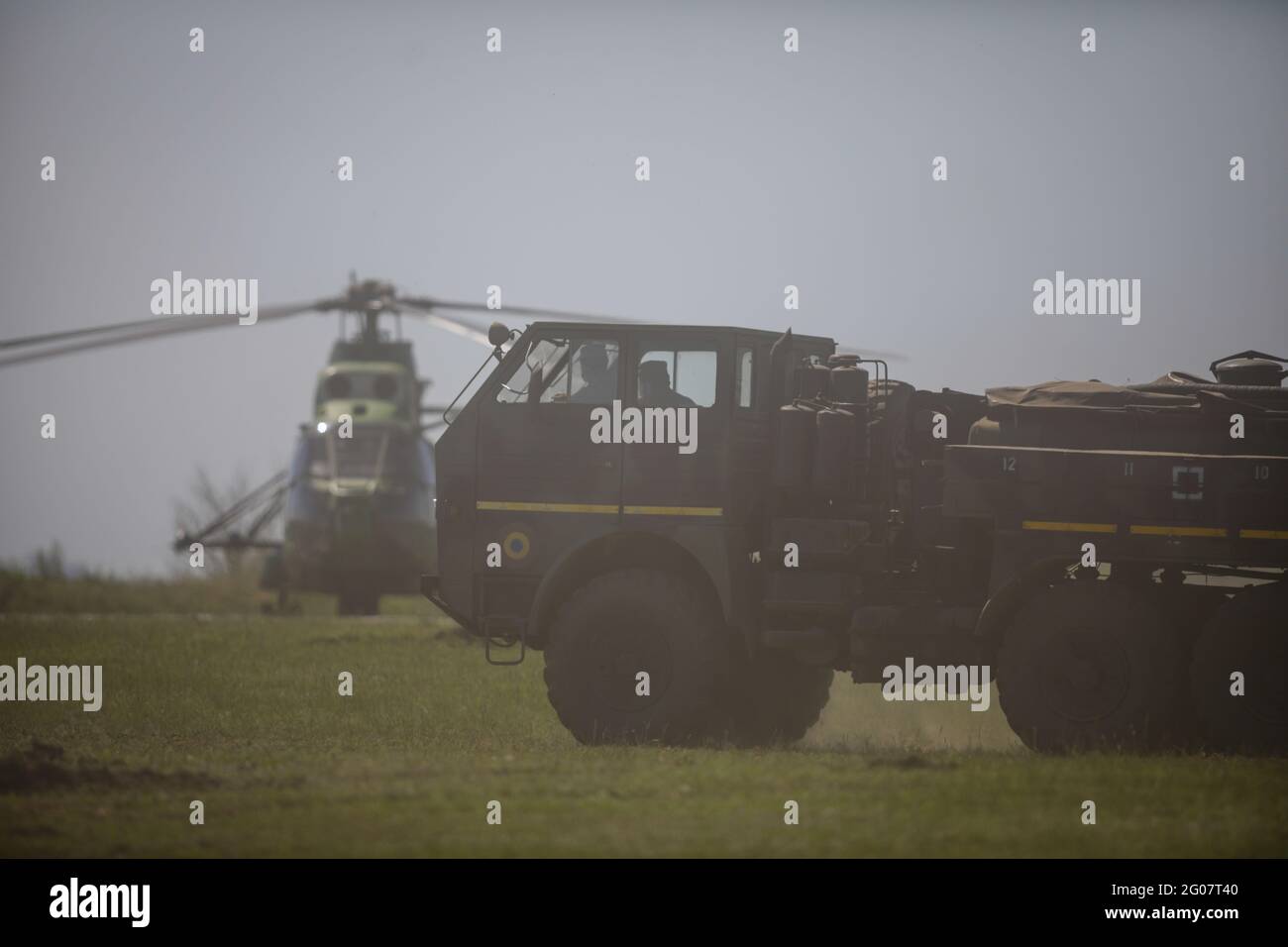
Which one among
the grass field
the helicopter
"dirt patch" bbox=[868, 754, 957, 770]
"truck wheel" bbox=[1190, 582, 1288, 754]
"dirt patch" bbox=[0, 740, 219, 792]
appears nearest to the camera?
the grass field

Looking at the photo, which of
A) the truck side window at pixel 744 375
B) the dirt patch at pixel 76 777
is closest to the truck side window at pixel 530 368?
the truck side window at pixel 744 375

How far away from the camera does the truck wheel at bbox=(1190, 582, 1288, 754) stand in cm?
1279

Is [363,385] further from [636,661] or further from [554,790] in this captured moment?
[554,790]

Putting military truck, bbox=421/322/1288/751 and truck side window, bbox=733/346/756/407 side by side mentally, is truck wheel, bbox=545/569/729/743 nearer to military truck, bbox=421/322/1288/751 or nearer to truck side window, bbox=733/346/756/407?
military truck, bbox=421/322/1288/751

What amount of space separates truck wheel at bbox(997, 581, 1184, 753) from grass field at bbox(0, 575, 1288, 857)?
0.47 metres

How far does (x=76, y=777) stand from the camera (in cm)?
1176

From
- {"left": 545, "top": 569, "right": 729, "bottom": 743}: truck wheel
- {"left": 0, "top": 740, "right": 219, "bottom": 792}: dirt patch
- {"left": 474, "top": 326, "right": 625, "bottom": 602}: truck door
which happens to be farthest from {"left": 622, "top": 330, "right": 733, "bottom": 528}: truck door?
{"left": 0, "top": 740, "right": 219, "bottom": 792}: dirt patch

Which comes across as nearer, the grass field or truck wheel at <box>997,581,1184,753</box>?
the grass field

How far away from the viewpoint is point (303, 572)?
35.6 m

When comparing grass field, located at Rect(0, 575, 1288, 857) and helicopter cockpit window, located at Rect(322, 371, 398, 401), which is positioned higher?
helicopter cockpit window, located at Rect(322, 371, 398, 401)

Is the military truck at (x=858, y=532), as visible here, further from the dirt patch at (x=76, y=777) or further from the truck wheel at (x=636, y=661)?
the dirt patch at (x=76, y=777)
